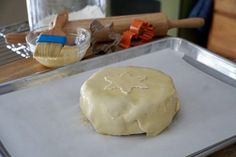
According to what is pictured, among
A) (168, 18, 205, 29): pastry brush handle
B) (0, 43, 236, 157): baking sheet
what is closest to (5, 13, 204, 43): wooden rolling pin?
(168, 18, 205, 29): pastry brush handle

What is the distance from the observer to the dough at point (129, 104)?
54 cm

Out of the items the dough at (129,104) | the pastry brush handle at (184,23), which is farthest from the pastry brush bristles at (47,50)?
the pastry brush handle at (184,23)

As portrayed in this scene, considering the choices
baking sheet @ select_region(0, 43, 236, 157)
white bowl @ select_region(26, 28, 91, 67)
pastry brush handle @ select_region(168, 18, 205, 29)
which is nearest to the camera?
baking sheet @ select_region(0, 43, 236, 157)

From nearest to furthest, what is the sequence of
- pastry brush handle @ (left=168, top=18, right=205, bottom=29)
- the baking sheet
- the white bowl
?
1. the baking sheet
2. the white bowl
3. pastry brush handle @ (left=168, top=18, right=205, bottom=29)

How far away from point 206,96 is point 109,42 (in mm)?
268

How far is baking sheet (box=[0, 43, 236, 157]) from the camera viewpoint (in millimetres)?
518

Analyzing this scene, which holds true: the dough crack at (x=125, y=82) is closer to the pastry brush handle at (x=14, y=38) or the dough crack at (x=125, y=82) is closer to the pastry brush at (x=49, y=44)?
the pastry brush at (x=49, y=44)

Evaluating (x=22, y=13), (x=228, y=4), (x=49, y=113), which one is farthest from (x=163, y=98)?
(x=22, y=13)

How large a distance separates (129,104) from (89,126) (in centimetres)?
8

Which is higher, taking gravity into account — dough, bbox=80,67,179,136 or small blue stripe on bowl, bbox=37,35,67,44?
small blue stripe on bowl, bbox=37,35,67,44

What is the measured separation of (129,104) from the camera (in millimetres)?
543

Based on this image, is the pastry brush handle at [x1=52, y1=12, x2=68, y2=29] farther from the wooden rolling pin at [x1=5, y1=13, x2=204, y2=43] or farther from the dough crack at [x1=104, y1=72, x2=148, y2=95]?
the dough crack at [x1=104, y1=72, x2=148, y2=95]

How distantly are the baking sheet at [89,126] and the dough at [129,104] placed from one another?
0.05 ft

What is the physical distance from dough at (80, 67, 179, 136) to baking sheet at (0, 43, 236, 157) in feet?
0.05
